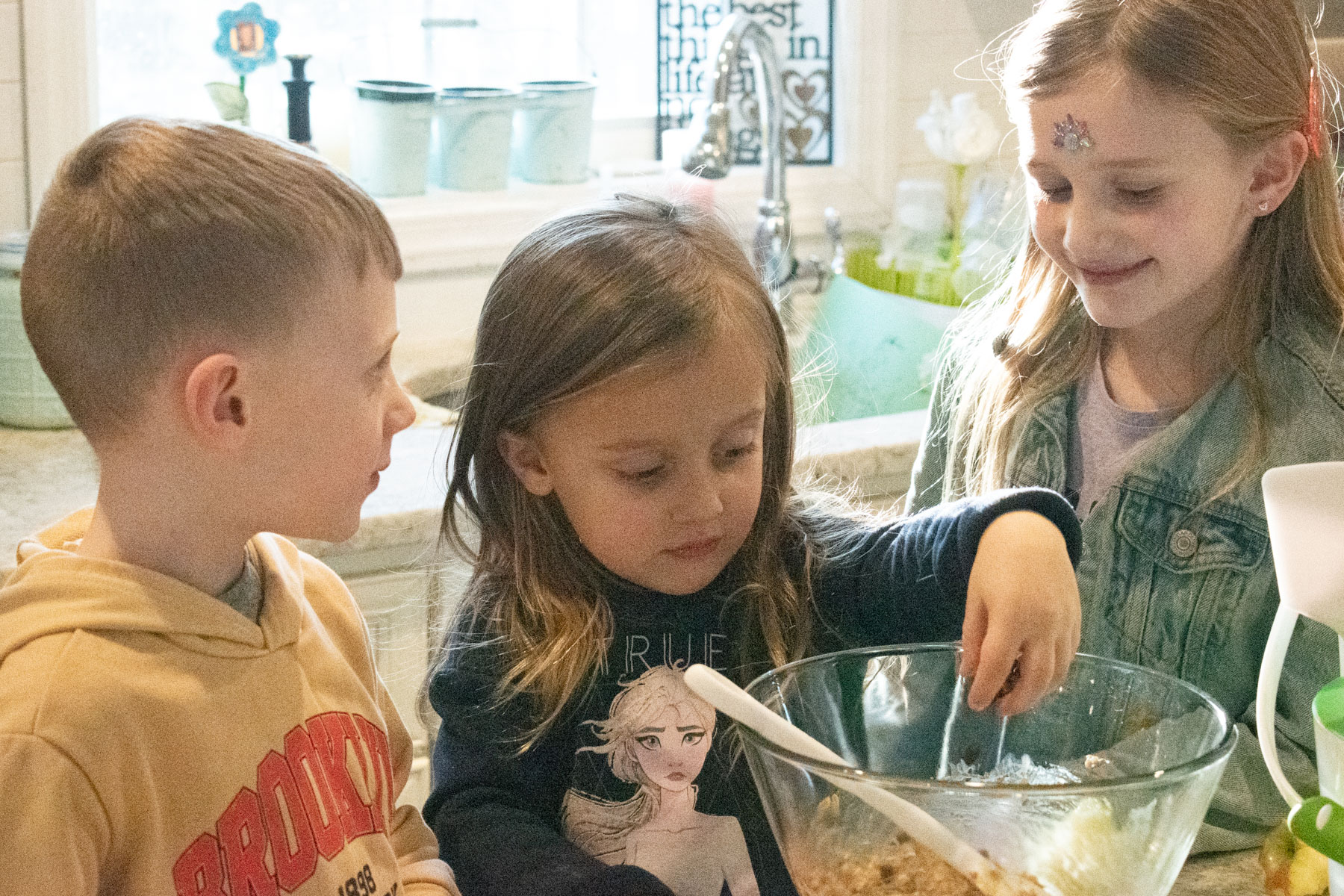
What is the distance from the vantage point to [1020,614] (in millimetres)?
806

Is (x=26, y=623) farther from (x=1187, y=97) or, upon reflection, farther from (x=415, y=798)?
(x=415, y=798)

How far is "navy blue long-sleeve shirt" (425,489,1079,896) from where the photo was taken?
3.07ft

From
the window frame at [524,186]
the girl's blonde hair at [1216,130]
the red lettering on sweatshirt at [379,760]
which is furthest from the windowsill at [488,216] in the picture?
the red lettering on sweatshirt at [379,760]

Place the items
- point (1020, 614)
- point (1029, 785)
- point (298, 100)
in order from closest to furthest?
1. point (1029, 785)
2. point (1020, 614)
3. point (298, 100)

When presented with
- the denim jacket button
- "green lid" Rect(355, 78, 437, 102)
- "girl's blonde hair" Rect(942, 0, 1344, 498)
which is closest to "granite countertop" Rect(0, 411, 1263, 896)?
"girl's blonde hair" Rect(942, 0, 1344, 498)

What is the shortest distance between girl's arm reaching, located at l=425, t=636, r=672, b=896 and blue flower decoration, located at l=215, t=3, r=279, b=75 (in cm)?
150

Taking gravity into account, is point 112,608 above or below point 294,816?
above

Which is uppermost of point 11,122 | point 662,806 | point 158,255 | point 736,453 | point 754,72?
point 754,72

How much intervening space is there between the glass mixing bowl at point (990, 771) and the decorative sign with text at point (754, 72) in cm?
186

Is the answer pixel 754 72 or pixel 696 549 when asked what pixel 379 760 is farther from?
pixel 754 72

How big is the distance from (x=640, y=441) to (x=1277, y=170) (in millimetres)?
533

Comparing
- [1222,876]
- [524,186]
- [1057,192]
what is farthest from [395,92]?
[1222,876]

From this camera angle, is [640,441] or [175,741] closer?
[175,741]

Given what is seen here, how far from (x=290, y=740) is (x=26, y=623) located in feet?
0.50
